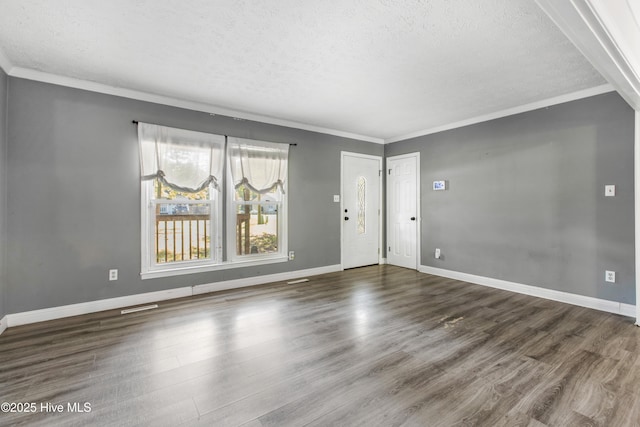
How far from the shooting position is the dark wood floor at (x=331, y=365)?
168cm

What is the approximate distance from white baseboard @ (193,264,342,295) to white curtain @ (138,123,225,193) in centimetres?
134

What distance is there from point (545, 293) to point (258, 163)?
432 centimetres

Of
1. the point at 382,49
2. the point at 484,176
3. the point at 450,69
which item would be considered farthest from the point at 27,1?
the point at 484,176

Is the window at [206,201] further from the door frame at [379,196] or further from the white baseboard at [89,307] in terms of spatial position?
the door frame at [379,196]

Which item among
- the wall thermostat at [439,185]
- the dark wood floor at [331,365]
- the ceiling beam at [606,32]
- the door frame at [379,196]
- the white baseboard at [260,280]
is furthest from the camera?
the door frame at [379,196]

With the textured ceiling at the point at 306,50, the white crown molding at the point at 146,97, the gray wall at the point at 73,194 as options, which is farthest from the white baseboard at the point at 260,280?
the textured ceiling at the point at 306,50

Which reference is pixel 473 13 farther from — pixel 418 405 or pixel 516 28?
pixel 418 405

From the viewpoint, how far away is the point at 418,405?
5.72 ft

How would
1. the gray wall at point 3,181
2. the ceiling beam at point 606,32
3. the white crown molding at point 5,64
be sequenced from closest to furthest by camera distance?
the ceiling beam at point 606,32 < the white crown molding at point 5,64 < the gray wall at point 3,181

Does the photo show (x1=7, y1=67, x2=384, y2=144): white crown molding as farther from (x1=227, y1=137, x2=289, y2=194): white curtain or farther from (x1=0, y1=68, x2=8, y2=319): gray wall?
(x1=227, y1=137, x2=289, y2=194): white curtain

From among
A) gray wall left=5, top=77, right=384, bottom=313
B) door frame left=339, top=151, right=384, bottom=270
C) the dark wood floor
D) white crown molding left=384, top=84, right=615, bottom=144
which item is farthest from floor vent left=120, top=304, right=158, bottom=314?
white crown molding left=384, top=84, right=615, bottom=144

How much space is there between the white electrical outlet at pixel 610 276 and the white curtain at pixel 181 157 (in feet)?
16.1

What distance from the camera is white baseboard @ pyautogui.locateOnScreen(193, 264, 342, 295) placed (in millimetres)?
3953

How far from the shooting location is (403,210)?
5605mm
